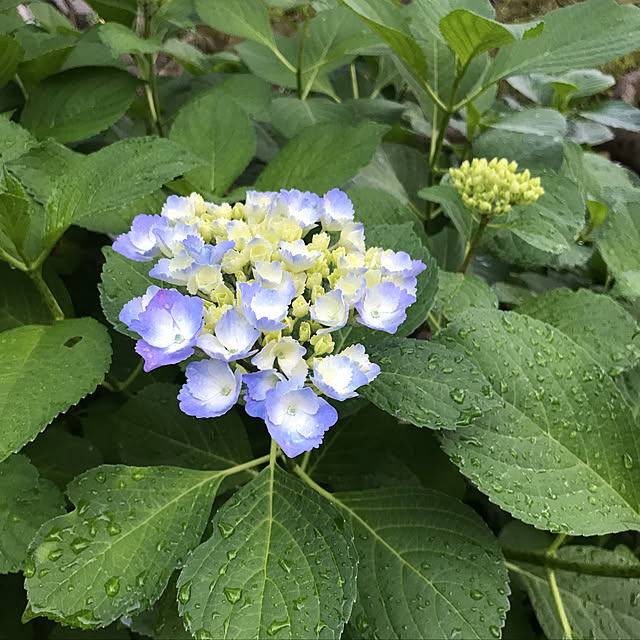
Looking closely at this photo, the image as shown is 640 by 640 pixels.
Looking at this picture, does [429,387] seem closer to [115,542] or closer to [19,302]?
[115,542]

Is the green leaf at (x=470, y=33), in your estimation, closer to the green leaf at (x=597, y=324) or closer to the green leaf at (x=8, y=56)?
the green leaf at (x=597, y=324)

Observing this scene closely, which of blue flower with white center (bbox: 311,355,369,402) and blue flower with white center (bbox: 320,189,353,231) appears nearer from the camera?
blue flower with white center (bbox: 311,355,369,402)

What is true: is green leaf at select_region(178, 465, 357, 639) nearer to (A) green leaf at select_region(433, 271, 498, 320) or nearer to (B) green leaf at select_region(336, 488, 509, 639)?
(B) green leaf at select_region(336, 488, 509, 639)

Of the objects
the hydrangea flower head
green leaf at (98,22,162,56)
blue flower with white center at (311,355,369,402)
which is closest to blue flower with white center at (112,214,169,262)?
the hydrangea flower head

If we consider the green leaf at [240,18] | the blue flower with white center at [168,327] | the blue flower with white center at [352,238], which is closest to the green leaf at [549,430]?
the blue flower with white center at [352,238]

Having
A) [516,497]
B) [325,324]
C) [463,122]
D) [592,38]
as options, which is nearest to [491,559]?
[516,497]

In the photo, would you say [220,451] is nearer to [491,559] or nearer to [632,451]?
[491,559]
